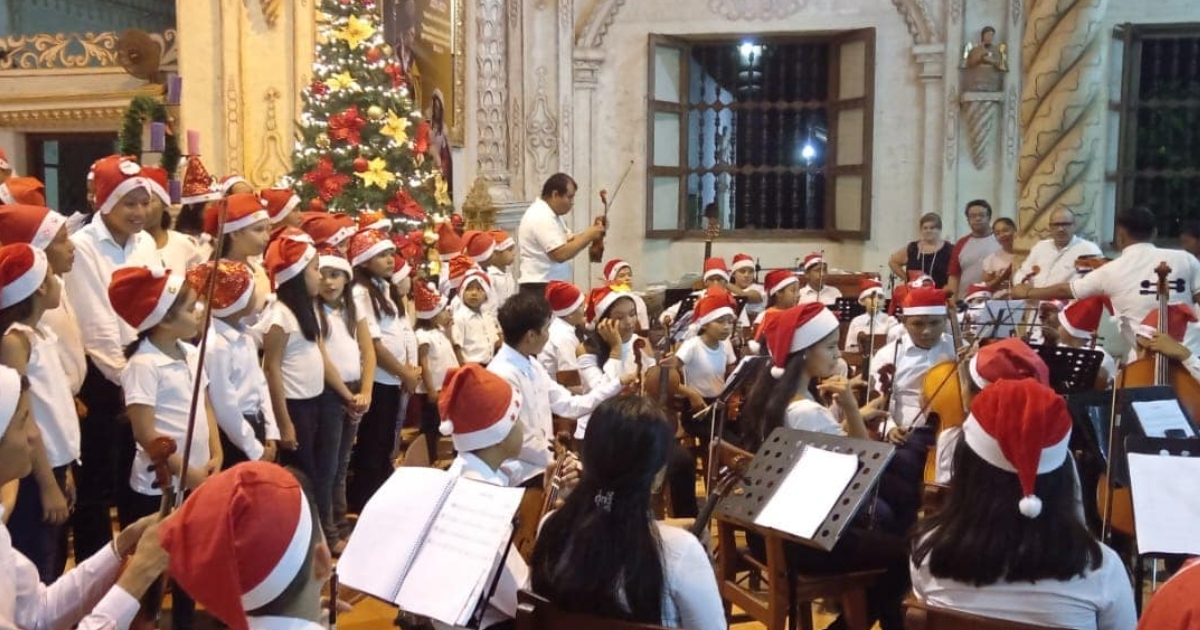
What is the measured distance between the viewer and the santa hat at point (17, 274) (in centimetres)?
292

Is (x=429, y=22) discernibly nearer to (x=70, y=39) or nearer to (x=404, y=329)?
(x=70, y=39)

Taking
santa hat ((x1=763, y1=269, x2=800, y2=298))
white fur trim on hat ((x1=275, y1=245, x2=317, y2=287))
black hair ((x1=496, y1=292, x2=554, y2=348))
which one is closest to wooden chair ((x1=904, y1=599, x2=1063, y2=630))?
black hair ((x1=496, y1=292, x2=554, y2=348))

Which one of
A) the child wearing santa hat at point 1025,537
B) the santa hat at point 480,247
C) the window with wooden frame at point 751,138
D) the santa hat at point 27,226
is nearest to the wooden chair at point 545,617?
the child wearing santa hat at point 1025,537

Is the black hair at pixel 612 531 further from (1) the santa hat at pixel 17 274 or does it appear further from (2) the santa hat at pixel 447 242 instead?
(2) the santa hat at pixel 447 242

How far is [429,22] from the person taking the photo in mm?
9250

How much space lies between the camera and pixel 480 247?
7.17 m

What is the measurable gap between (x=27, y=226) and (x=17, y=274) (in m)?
0.58

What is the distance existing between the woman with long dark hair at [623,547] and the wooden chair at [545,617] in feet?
0.24

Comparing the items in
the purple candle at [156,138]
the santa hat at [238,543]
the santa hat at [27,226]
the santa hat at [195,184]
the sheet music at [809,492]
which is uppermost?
the purple candle at [156,138]

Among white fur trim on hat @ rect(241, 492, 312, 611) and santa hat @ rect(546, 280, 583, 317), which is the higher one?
santa hat @ rect(546, 280, 583, 317)

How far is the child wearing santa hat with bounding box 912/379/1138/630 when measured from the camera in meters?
2.16

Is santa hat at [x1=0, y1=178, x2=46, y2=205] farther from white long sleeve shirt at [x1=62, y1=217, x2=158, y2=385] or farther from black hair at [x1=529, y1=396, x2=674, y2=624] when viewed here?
black hair at [x1=529, y1=396, x2=674, y2=624]

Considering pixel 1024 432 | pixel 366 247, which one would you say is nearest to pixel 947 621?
pixel 1024 432

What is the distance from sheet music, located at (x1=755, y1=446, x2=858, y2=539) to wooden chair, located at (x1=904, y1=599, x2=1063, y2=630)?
1.78 ft
